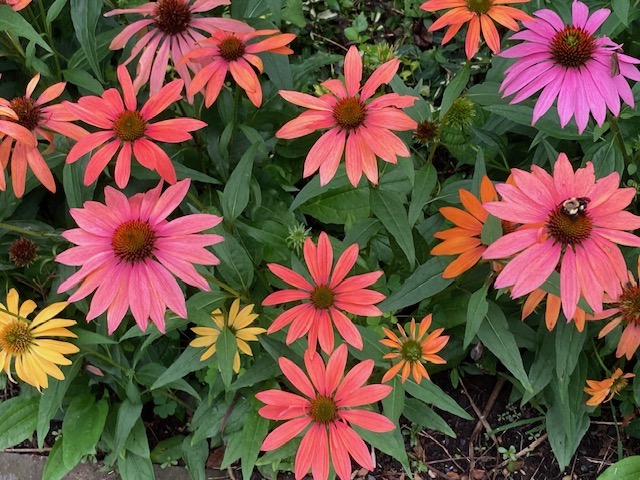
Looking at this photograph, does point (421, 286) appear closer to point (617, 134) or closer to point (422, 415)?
point (422, 415)

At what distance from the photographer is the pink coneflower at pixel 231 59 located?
124 centimetres

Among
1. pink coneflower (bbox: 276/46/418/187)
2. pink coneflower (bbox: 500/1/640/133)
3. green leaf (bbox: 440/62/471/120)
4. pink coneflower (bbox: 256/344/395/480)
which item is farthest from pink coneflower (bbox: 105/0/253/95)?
pink coneflower (bbox: 256/344/395/480)

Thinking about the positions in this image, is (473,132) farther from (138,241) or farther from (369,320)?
(138,241)

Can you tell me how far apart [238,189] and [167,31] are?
41cm

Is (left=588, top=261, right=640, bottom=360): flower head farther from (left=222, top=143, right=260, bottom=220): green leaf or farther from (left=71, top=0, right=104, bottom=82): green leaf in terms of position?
(left=71, top=0, right=104, bottom=82): green leaf

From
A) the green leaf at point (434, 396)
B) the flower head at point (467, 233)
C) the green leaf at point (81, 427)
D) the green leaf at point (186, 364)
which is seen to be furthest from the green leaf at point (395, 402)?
the green leaf at point (81, 427)

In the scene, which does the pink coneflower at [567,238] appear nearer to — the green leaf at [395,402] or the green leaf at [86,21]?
the green leaf at [395,402]

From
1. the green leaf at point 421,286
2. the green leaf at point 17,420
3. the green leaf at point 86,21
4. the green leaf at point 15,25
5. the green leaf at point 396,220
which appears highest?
the green leaf at point 86,21

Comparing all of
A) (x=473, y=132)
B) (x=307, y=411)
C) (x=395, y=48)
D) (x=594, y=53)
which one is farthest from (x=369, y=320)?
(x=395, y=48)

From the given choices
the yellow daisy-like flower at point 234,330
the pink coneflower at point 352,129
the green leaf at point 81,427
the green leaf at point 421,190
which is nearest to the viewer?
the pink coneflower at point 352,129

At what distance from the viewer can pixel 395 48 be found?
214 cm

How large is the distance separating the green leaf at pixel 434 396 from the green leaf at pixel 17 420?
990mm

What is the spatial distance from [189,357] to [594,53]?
3.45 ft

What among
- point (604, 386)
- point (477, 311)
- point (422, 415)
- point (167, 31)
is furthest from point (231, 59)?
point (604, 386)
